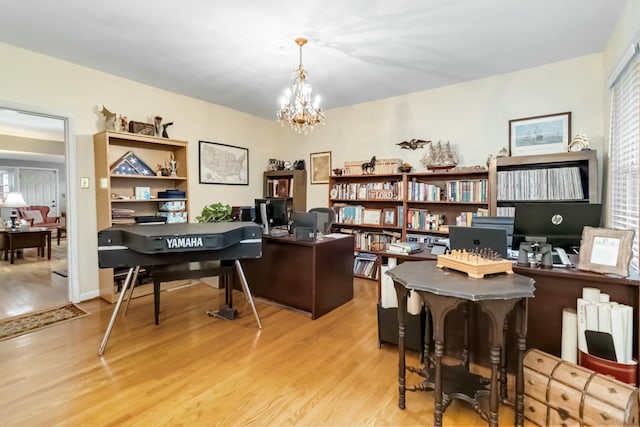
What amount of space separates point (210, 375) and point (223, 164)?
3.52 meters

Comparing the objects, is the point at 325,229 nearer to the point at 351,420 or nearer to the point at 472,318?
the point at 472,318

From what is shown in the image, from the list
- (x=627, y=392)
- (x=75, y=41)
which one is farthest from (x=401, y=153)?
(x=75, y=41)

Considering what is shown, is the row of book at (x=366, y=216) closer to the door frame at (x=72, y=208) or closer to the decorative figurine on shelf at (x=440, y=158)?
the decorative figurine on shelf at (x=440, y=158)

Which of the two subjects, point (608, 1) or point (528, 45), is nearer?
point (608, 1)

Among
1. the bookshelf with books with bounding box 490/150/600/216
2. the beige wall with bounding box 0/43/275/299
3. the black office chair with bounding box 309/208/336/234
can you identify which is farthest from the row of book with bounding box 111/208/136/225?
the bookshelf with books with bounding box 490/150/600/216

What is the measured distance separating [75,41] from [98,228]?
1.92m

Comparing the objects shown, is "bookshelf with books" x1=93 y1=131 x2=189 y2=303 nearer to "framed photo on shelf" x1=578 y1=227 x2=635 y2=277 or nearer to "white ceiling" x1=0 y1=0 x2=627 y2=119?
"white ceiling" x1=0 y1=0 x2=627 y2=119

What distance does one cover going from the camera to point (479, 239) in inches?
75.0

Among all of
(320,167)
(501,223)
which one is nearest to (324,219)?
(320,167)

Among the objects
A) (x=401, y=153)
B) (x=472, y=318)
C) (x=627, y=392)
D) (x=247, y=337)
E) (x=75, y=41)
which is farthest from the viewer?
(x=401, y=153)

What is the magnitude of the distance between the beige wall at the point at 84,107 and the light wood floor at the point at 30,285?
429 millimetres

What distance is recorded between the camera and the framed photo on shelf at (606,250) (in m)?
1.64

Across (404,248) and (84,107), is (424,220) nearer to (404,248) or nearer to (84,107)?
(404,248)

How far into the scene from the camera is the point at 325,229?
395 centimetres
